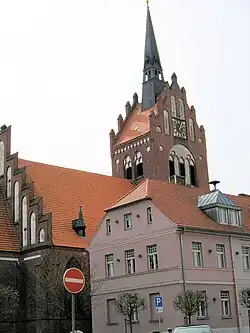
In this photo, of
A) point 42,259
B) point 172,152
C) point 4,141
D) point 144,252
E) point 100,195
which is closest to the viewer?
point 144,252

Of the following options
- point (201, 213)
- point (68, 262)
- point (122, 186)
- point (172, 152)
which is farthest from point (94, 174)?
point (201, 213)

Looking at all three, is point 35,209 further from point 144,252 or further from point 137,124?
point 137,124

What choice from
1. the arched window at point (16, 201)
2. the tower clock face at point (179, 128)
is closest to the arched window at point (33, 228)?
the arched window at point (16, 201)

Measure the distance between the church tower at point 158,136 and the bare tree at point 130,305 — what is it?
76.7ft

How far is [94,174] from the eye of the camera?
52.0 m

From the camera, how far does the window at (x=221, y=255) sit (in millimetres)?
32531

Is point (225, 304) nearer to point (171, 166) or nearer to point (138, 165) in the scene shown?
point (171, 166)

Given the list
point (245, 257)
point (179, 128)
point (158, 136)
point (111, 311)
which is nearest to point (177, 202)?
point (245, 257)

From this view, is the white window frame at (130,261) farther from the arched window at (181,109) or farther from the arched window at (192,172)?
the arched window at (181,109)

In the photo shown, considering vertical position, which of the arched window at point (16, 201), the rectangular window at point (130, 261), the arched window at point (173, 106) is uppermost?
the arched window at point (173, 106)

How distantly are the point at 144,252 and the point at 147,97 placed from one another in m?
29.9

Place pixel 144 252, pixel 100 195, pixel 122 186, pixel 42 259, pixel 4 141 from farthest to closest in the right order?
pixel 122 186 < pixel 100 195 < pixel 4 141 < pixel 42 259 < pixel 144 252

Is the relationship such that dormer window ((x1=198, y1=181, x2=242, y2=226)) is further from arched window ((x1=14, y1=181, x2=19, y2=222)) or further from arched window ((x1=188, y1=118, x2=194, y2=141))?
arched window ((x1=188, y1=118, x2=194, y2=141))

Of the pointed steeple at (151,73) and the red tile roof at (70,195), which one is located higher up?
the pointed steeple at (151,73)
